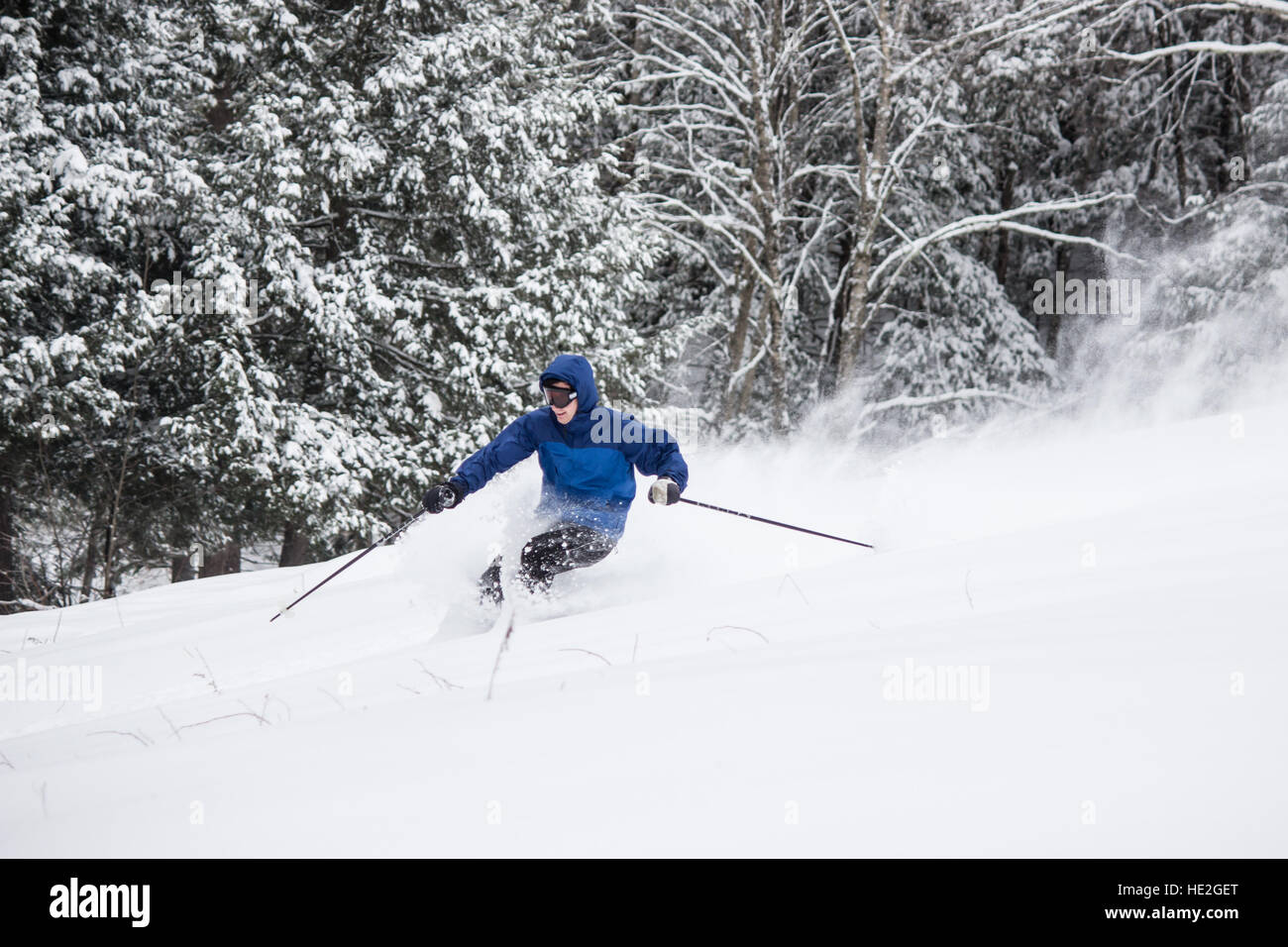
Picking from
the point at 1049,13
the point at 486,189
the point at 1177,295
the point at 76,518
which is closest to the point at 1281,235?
the point at 1177,295

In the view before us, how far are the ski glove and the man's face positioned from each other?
65cm

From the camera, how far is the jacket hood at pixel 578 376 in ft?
17.5

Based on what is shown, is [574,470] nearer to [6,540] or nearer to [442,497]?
[442,497]

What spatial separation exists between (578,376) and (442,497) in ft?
3.47

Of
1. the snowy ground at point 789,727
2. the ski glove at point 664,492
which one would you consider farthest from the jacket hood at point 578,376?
the snowy ground at point 789,727

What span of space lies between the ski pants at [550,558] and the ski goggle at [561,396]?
2.35 ft

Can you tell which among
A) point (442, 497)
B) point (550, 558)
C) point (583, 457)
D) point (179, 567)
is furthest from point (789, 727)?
point (179, 567)

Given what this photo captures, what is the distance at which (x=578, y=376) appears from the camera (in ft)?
17.6

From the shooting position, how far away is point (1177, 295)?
44.9ft

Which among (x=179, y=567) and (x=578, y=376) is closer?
(x=578, y=376)

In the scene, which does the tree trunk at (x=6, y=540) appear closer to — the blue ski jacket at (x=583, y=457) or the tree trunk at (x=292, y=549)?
the tree trunk at (x=292, y=549)

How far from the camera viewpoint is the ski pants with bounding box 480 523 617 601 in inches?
200

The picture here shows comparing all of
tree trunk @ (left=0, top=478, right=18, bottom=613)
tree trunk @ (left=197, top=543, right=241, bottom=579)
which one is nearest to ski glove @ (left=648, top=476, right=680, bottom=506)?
tree trunk @ (left=0, top=478, right=18, bottom=613)

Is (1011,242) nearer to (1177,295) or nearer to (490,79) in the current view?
(1177,295)
